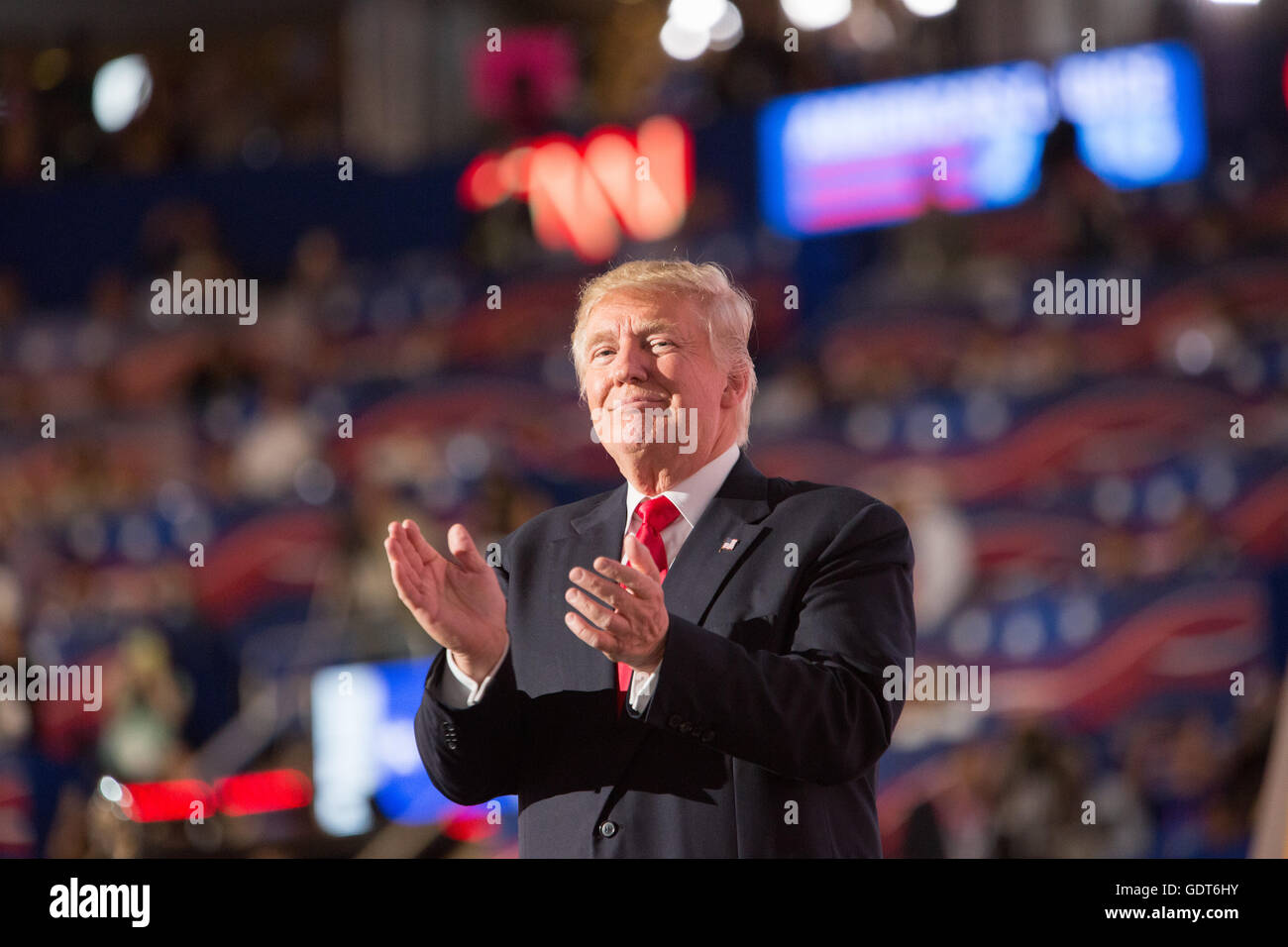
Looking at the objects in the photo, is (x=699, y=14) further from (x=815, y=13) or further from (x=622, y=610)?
(x=622, y=610)

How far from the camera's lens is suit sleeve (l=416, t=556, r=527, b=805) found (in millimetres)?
1972

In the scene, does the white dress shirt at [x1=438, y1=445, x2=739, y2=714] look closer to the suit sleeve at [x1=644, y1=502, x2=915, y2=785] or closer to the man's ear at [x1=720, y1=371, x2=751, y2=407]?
the man's ear at [x1=720, y1=371, x2=751, y2=407]

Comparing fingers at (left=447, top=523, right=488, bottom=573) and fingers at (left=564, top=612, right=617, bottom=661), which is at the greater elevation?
fingers at (left=447, top=523, right=488, bottom=573)

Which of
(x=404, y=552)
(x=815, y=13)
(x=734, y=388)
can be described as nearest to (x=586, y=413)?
(x=815, y=13)

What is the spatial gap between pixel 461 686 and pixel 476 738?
80mm

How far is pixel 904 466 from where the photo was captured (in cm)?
657

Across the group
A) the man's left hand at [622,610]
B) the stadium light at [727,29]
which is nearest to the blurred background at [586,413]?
the stadium light at [727,29]

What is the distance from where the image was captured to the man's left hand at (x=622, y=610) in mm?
1723

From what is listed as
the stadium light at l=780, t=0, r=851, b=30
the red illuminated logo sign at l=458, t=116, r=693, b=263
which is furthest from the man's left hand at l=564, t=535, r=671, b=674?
the stadium light at l=780, t=0, r=851, b=30

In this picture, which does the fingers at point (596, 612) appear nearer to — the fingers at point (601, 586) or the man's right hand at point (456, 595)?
the fingers at point (601, 586)

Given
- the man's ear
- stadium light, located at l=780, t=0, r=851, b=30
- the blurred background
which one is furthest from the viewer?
stadium light, located at l=780, t=0, r=851, b=30

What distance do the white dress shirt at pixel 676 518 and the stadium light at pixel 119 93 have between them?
786 cm

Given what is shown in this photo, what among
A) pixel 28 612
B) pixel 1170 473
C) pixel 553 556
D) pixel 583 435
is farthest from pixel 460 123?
pixel 553 556

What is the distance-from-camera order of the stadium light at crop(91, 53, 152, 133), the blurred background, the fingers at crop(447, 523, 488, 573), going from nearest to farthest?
the fingers at crop(447, 523, 488, 573) < the blurred background < the stadium light at crop(91, 53, 152, 133)
